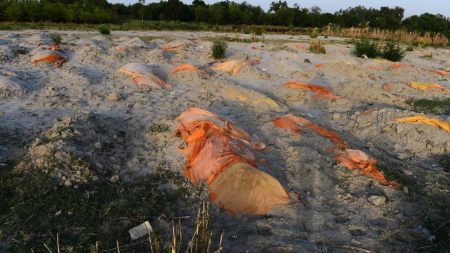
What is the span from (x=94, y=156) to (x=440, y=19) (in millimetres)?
31274

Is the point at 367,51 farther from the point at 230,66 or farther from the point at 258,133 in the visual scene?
the point at 258,133

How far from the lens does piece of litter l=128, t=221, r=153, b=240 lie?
119 inches

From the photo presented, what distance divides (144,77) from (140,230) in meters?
3.66

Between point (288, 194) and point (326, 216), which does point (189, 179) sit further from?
point (326, 216)

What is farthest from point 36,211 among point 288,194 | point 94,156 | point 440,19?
point 440,19

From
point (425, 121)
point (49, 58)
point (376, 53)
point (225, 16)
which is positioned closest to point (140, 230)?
point (425, 121)

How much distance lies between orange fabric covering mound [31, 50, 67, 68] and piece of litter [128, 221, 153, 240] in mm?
4442

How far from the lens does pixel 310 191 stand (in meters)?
3.82

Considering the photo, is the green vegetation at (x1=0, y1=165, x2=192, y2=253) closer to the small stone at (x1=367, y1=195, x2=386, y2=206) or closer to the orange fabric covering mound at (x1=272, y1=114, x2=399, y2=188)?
the small stone at (x1=367, y1=195, x2=386, y2=206)

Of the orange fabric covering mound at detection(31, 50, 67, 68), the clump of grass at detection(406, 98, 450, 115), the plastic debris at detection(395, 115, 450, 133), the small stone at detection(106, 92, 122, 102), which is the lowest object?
the clump of grass at detection(406, 98, 450, 115)

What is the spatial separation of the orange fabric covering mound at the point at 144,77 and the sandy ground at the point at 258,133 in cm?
16

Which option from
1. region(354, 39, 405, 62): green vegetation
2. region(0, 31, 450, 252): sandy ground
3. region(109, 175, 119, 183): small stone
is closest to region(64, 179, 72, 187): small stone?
region(0, 31, 450, 252): sandy ground

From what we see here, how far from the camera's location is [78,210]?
3193 mm

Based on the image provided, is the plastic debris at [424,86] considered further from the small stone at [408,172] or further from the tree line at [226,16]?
the tree line at [226,16]
